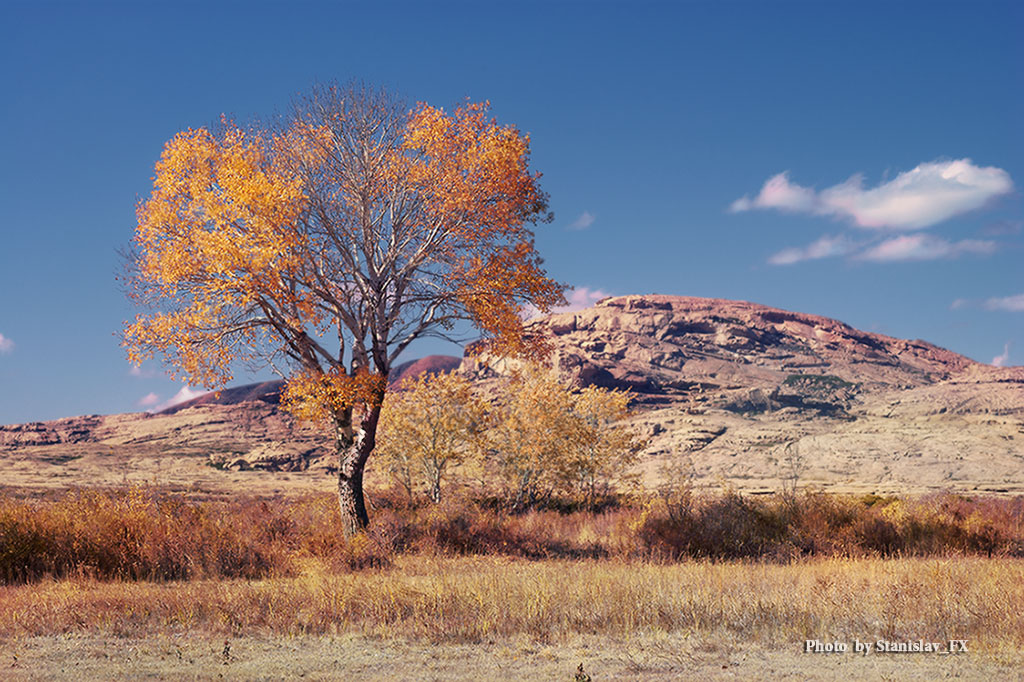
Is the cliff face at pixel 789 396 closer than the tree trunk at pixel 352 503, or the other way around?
the tree trunk at pixel 352 503

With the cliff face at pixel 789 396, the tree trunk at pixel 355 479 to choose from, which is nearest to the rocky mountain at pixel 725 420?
the cliff face at pixel 789 396

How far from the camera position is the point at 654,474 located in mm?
Result: 76000

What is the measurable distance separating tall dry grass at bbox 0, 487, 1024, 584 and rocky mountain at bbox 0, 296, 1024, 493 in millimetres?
6118

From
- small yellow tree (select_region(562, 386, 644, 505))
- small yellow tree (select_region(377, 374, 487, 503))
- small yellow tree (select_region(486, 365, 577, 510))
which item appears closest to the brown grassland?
small yellow tree (select_region(377, 374, 487, 503))

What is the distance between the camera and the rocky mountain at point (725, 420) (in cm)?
7225

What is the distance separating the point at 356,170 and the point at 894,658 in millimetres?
16602

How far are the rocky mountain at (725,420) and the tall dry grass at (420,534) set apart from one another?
6.12 m

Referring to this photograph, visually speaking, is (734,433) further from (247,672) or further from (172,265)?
(247,672)

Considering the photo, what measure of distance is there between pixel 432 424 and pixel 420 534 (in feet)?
41.5

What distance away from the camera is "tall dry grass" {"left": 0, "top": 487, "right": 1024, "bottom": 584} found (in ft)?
48.4

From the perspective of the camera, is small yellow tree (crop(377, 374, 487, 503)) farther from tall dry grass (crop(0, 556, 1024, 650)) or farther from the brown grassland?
tall dry grass (crop(0, 556, 1024, 650))

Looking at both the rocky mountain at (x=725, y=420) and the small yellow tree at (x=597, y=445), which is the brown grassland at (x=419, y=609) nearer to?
the rocky mountain at (x=725, y=420)

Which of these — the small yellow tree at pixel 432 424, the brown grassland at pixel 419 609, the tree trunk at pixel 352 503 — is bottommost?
the brown grassland at pixel 419 609

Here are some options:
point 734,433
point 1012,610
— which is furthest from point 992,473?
point 1012,610
